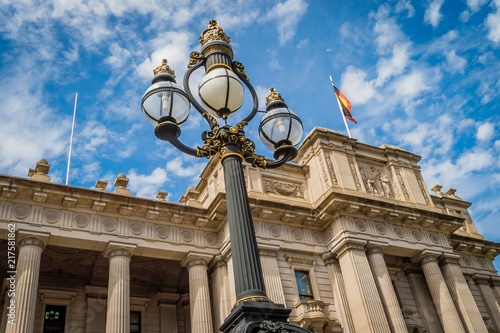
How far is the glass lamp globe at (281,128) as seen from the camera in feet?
29.7

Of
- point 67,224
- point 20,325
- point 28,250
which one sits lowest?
point 20,325

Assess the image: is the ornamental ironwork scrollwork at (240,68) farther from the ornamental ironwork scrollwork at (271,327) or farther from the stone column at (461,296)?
the stone column at (461,296)

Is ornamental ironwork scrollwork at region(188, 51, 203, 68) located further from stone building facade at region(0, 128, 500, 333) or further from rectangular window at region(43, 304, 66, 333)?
rectangular window at region(43, 304, 66, 333)

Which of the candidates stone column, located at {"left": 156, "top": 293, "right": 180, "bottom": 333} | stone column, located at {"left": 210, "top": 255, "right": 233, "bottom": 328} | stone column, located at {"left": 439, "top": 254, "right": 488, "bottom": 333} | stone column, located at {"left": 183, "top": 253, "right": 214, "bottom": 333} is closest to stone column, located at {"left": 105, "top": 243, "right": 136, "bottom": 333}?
stone column, located at {"left": 183, "top": 253, "right": 214, "bottom": 333}

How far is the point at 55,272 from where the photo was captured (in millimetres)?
23266

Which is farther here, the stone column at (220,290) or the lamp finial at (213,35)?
the stone column at (220,290)

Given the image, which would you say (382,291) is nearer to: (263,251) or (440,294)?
(440,294)

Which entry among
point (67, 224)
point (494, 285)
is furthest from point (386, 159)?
point (67, 224)

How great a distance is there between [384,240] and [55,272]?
15395mm

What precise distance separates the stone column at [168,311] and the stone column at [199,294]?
3.80 meters

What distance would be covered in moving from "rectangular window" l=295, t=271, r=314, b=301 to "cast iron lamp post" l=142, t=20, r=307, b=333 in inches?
532

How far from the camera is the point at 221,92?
321 inches

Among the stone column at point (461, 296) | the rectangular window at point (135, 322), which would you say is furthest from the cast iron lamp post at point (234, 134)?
the stone column at point (461, 296)

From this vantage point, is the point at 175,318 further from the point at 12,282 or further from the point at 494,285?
the point at 494,285
